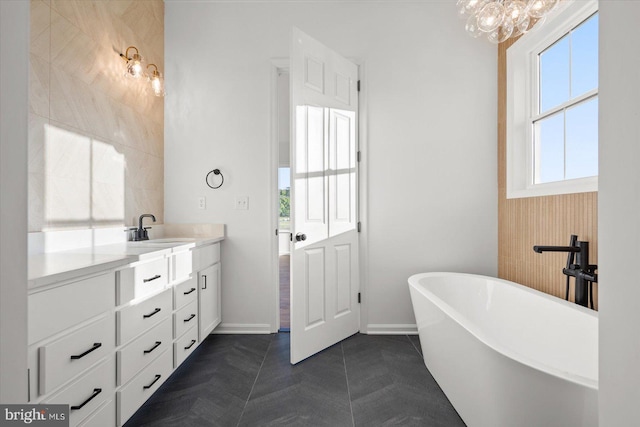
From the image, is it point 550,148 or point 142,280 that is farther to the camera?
point 550,148

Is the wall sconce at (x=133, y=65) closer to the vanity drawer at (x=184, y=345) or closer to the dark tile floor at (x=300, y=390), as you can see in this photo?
the vanity drawer at (x=184, y=345)

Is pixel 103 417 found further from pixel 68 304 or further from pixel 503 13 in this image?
pixel 503 13

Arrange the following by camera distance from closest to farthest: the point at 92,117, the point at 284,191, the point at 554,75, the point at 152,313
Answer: the point at 152,313 < the point at 92,117 < the point at 554,75 < the point at 284,191

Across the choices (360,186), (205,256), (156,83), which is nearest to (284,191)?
(360,186)

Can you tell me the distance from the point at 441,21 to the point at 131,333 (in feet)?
10.4

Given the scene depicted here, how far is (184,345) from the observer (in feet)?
6.78

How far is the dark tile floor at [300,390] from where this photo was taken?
Answer: 1.65 m

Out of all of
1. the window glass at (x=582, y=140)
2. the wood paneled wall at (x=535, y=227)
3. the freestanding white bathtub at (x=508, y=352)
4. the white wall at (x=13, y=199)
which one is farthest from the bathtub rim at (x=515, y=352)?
the white wall at (x=13, y=199)

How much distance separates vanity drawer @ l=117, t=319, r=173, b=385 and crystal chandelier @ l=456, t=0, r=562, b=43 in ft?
8.49

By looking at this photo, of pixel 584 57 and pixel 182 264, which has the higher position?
pixel 584 57

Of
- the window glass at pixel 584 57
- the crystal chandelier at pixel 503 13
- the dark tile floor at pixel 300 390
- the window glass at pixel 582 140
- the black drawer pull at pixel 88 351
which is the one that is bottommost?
the dark tile floor at pixel 300 390

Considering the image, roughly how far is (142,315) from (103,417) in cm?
43

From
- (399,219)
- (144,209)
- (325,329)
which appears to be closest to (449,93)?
(399,219)
